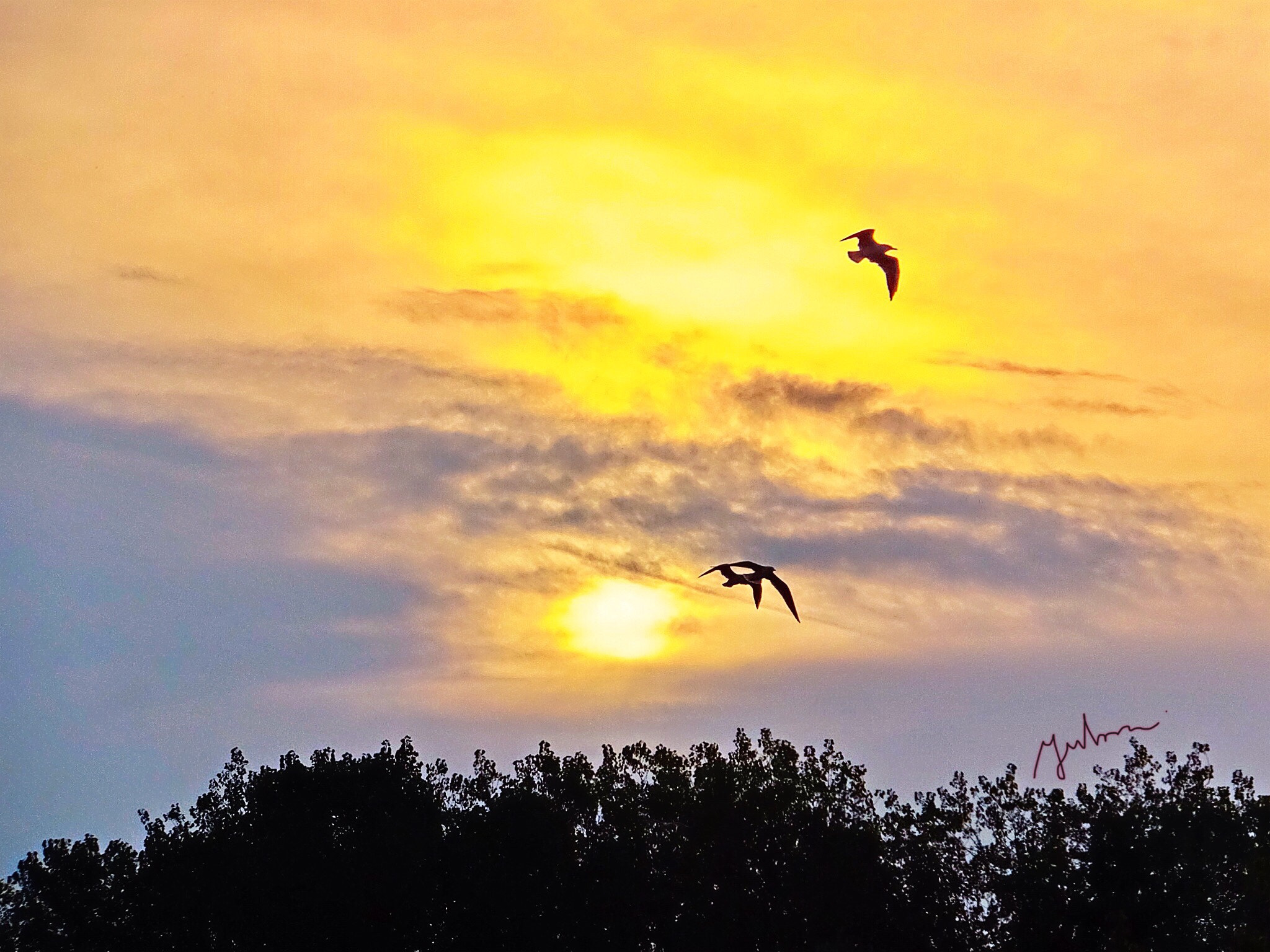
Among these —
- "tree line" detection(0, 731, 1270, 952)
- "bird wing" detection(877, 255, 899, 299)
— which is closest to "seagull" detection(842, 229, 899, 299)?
"bird wing" detection(877, 255, 899, 299)

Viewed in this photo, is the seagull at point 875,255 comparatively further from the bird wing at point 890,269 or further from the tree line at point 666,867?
the tree line at point 666,867

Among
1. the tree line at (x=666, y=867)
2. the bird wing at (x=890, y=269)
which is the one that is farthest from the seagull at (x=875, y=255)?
the tree line at (x=666, y=867)

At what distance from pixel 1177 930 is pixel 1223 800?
5.72m

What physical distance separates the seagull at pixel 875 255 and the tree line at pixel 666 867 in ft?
79.2

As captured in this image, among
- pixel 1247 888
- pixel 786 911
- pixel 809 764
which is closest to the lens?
pixel 1247 888

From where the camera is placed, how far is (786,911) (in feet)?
181

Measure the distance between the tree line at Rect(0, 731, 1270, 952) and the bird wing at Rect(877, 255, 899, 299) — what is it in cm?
2408

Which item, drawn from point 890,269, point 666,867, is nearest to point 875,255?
point 890,269

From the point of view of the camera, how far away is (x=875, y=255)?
35438 mm

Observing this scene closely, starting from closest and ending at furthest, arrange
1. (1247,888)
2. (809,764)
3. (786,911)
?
(1247,888)
(786,911)
(809,764)

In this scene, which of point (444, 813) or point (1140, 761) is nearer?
point (1140, 761)

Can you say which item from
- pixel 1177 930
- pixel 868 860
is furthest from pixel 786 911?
pixel 1177 930

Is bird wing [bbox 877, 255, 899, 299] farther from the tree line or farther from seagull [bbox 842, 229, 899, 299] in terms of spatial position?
the tree line

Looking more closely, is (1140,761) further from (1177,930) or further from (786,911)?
(786,911)
